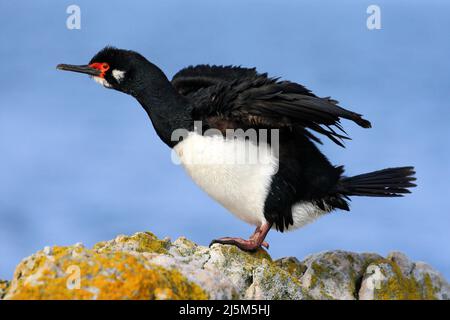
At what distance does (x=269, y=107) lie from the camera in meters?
7.52

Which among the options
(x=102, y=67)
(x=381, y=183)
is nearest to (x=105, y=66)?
(x=102, y=67)

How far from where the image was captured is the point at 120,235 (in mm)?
6746

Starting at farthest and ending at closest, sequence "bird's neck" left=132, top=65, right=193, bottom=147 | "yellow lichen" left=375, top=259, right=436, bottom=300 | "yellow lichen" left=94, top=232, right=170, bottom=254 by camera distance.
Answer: "bird's neck" left=132, top=65, right=193, bottom=147 < "yellow lichen" left=375, top=259, right=436, bottom=300 < "yellow lichen" left=94, top=232, right=170, bottom=254

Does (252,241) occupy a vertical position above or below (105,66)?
below

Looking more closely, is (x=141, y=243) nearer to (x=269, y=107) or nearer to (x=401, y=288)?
(x=269, y=107)

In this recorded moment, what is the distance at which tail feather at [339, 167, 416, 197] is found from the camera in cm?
851

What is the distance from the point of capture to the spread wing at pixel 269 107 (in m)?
7.45

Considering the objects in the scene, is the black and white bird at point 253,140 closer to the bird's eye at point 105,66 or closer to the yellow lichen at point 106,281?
the bird's eye at point 105,66

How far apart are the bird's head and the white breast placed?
0.99 metres

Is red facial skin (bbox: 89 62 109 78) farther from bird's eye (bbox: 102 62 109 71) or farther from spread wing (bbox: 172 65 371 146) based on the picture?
spread wing (bbox: 172 65 371 146)

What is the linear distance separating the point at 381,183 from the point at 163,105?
2.74 metres

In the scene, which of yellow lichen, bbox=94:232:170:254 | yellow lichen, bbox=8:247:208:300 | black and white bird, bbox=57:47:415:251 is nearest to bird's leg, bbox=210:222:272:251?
black and white bird, bbox=57:47:415:251

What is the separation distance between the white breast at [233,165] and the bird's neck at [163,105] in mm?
178
